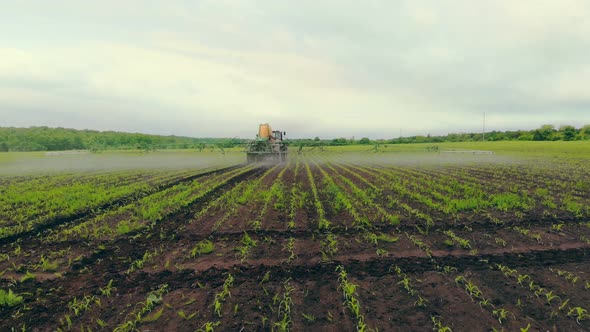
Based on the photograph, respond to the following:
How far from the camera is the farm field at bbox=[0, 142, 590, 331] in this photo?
3.83 metres

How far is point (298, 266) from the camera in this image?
5.39 metres

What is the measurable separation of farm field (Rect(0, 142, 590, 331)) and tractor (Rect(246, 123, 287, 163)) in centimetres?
2087

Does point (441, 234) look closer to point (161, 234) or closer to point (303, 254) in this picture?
point (303, 254)

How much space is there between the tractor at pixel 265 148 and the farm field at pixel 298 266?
20.9 meters

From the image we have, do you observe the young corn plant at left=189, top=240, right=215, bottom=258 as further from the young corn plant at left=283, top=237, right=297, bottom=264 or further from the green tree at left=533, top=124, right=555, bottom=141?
the green tree at left=533, top=124, right=555, bottom=141

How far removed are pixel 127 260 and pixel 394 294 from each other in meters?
5.33

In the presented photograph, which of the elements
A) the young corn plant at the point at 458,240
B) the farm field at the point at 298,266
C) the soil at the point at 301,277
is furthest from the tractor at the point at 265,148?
the young corn plant at the point at 458,240

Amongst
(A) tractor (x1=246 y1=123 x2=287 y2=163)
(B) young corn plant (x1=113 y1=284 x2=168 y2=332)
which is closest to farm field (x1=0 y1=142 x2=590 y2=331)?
(B) young corn plant (x1=113 y1=284 x2=168 y2=332)

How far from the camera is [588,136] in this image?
231 feet

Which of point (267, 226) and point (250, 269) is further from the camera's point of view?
point (267, 226)

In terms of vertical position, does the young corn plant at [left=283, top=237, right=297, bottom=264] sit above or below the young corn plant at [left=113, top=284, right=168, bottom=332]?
above

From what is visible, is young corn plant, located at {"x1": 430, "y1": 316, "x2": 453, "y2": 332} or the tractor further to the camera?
the tractor

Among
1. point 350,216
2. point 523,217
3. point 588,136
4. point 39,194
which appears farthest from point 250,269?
point 588,136

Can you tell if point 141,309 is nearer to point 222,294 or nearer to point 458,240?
point 222,294
